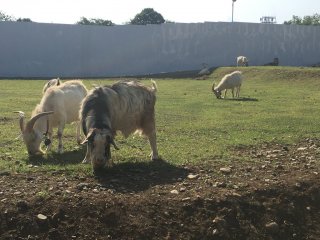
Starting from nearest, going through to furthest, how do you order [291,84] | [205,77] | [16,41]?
[291,84] < [205,77] < [16,41]

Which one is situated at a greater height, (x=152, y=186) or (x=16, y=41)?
(x=16, y=41)

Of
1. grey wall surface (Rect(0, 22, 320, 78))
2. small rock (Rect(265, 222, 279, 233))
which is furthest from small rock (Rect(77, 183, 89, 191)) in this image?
grey wall surface (Rect(0, 22, 320, 78))

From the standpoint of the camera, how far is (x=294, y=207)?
8.24m

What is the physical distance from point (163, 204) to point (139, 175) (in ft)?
4.62

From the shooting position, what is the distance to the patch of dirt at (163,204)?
7.18 m

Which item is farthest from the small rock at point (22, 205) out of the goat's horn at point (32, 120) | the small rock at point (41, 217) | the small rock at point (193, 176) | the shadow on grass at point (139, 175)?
the goat's horn at point (32, 120)

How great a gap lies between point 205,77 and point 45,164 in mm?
31787

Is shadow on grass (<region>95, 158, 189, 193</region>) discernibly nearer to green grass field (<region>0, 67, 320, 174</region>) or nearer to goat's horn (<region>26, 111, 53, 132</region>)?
green grass field (<region>0, 67, 320, 174</region>)

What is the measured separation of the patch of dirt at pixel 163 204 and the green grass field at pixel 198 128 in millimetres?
844

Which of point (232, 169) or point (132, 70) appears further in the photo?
point (132, 70)

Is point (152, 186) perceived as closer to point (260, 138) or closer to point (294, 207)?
point (294, 207)

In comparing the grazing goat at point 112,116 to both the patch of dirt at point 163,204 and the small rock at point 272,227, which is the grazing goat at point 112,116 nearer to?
the patch of dirt at point 163,204

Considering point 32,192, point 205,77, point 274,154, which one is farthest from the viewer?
point 205,77

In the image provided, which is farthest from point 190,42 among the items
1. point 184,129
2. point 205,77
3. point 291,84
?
point 184,129
